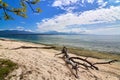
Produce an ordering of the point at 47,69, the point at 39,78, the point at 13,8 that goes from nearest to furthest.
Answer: the point at 39,78 < the point at 47,69 < the point at 13,8

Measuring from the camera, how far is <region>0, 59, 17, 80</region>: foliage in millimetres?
11734

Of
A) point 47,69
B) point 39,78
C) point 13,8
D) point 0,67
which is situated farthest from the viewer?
point 13,8

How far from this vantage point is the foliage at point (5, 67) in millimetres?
11734

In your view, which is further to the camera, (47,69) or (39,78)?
(47,69)

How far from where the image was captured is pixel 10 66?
42.0 feet

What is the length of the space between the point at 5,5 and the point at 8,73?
5116 millimetres

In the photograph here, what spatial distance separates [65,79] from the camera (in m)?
12.1

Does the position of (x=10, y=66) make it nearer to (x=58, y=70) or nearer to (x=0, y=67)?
(x=0, y=67)

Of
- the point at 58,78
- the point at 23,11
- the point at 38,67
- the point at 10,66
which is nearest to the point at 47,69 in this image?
the point at 38,67

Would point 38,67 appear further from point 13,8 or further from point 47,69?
point 13,8

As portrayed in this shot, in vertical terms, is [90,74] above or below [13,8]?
below

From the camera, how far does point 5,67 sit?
12.6 meters

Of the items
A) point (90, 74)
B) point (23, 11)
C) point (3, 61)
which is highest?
point (23, 11)

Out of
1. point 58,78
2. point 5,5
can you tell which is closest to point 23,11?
point 5,5
